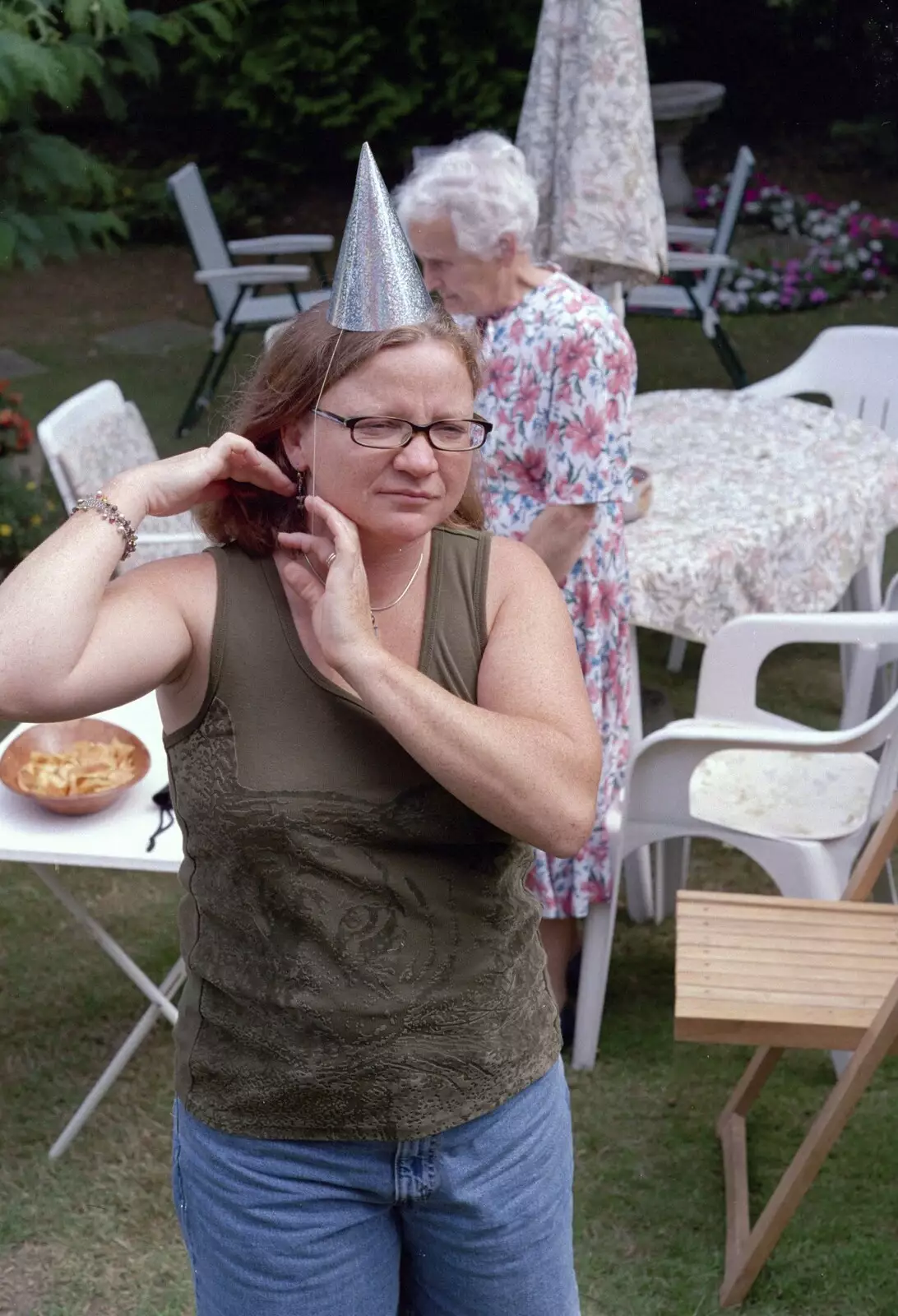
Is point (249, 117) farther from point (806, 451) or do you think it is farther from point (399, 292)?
point (399, 292)

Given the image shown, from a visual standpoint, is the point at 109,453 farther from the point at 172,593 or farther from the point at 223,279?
the point at 223,279

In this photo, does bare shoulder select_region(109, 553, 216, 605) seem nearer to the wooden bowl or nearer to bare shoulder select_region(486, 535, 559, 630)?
bare shoulder select_region(486, 535, 559, 630)

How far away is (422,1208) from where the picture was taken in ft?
5.35

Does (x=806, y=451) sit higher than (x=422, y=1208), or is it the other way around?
(x=422, y=1208)

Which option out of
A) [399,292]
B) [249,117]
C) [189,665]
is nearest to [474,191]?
[399,292]

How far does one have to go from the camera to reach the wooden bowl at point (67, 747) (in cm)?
303

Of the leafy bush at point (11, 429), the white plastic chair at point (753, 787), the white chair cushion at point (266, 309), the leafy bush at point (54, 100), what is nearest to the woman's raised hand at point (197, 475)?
the white plastic chair at point (753, 787)

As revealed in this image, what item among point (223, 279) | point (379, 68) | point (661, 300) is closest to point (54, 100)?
point (223, 279)

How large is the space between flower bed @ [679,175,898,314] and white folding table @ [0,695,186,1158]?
7.25 m

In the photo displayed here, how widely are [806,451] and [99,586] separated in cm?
365

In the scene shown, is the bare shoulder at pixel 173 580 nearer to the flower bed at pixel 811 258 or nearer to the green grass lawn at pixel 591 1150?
the green grass lawn at pixel 591 1150

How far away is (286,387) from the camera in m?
1.64

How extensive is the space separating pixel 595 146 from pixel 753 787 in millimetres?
2129

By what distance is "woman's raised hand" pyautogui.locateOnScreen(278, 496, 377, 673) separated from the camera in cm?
150
